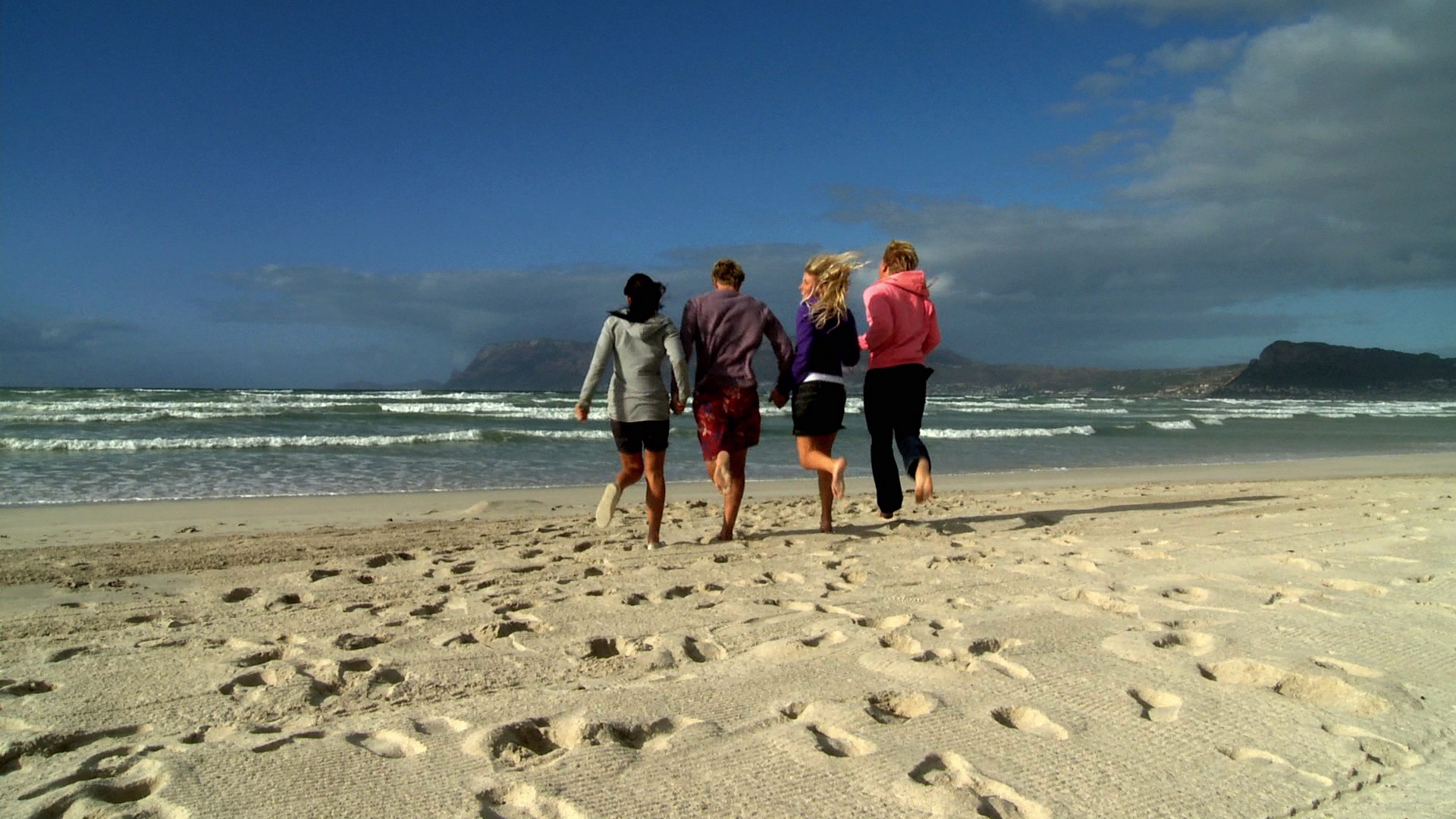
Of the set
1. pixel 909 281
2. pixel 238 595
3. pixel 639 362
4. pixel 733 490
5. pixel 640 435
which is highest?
pixel 909 281

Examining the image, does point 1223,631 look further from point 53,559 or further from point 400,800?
point 53,559

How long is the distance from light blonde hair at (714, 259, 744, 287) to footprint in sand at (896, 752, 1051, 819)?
11.9ft

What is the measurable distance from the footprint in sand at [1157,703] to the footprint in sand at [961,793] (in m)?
0.67

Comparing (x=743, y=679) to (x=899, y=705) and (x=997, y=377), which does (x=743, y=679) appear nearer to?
(x=899, y=705)

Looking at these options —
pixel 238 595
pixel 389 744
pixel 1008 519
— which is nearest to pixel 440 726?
pixel 389 744

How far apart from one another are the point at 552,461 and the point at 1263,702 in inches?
421

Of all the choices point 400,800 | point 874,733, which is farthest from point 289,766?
point 874,733

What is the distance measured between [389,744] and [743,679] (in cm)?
103

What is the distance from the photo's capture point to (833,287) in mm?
5227

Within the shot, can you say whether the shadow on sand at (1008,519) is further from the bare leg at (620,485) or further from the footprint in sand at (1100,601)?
the footprint in sand at (1100,601)

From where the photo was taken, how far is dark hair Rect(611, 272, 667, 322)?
5082mm

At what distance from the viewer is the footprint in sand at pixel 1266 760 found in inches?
79.2

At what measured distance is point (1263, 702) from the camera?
2455mm

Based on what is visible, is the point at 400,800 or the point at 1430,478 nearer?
the point at 400,800
